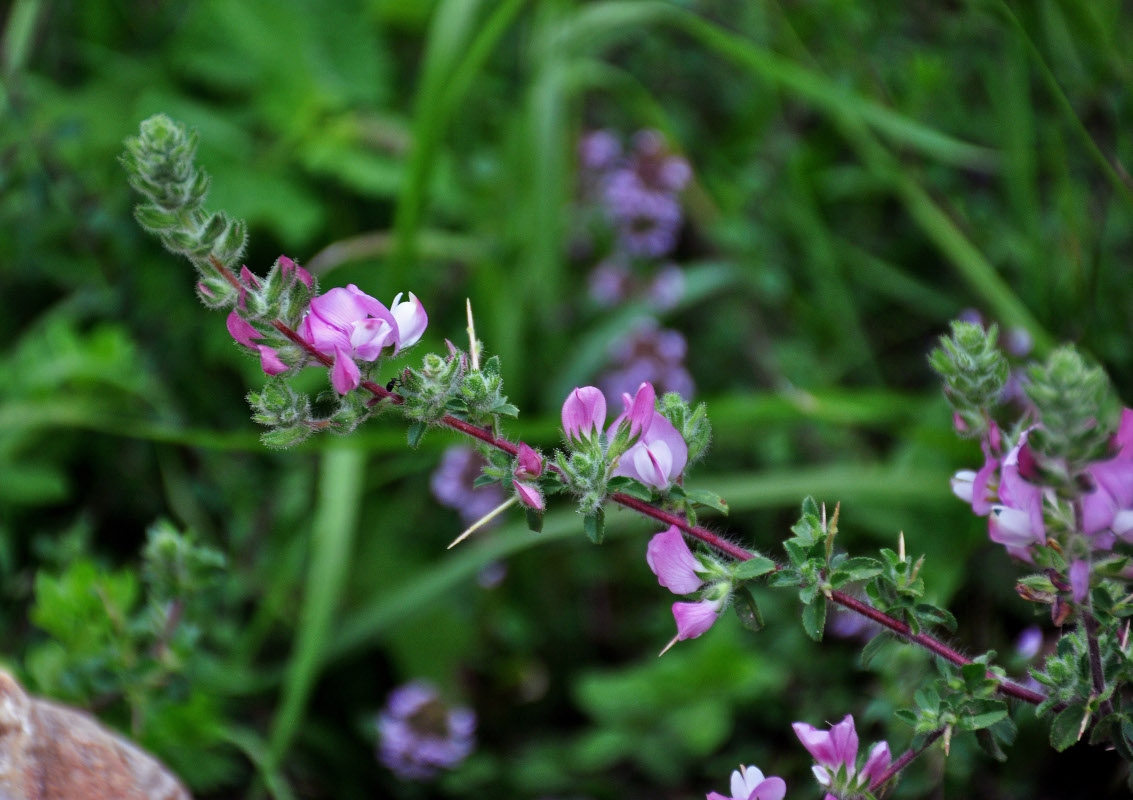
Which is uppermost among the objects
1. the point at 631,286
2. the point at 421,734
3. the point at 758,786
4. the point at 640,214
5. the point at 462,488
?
the point at 758,786

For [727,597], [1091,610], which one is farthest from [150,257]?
[1091,610]

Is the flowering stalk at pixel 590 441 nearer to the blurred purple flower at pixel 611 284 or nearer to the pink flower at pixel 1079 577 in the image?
the pink flower at pixel 1079 577

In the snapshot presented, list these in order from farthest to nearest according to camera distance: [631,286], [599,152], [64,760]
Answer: [599,152] → [631,286] → [64,760]

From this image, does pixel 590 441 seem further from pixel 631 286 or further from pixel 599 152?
pixel 599 152

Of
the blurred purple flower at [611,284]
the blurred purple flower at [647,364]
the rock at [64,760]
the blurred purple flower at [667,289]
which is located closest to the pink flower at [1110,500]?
the rock at [64,760]

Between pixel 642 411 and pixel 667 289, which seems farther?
pixel 667 289

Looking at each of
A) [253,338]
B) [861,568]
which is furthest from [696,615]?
[253,338]

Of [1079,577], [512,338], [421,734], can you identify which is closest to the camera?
[1079,577]

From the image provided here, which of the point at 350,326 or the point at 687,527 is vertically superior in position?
the point at 350,326
